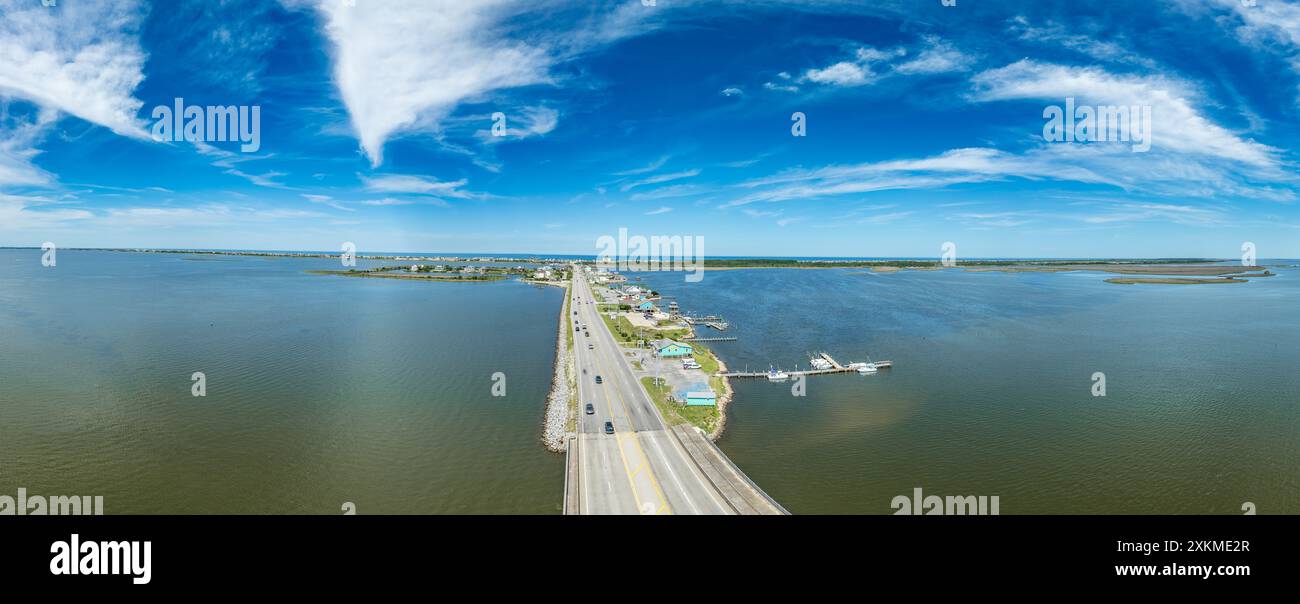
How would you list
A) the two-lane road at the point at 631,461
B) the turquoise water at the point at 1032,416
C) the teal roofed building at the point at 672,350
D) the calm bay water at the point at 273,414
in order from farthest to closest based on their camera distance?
the teal roofed building at the point at 672,350 < the turquoise water at the point at 1032,416 < the calm bay water at the point at 273,414 < the two-lane road at the point at 631,461

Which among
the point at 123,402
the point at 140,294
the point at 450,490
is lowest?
the point at 450,490

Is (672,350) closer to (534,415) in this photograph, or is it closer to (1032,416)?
(534,415)

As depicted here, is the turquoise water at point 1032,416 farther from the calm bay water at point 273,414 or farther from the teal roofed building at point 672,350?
the calm bay water at point 273,414

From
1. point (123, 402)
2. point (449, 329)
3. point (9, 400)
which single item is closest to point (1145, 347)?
point (449, 329)

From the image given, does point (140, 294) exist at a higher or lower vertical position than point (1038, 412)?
higher

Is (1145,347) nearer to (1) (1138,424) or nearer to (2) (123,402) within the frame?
(1) (1138,424)

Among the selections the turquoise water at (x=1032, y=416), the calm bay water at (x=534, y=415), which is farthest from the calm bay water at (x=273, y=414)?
the turquoise water at (x=1032, y=416)

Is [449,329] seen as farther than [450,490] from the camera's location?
Yes

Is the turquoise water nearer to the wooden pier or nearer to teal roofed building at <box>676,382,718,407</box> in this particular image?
the wooden pier
